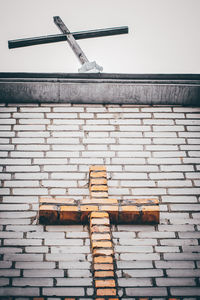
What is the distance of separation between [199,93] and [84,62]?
1.41 m

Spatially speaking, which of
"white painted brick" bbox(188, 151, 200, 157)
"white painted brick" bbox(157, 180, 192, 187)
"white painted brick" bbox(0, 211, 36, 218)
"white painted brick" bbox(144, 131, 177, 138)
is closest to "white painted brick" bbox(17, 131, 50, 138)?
"white painted brick" bbox(0, 211, 36, 218)

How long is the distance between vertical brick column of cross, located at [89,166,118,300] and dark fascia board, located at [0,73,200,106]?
113 centimetres

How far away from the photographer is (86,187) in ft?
9.83

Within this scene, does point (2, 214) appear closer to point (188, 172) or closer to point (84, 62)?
point (188, 172)

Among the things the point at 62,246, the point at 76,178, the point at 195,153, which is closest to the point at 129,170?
the point at 76,178

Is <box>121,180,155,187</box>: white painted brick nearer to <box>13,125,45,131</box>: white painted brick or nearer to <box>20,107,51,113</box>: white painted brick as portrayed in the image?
<box>13,125,45,131</box>: white painted brick

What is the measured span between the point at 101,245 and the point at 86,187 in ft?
2.31

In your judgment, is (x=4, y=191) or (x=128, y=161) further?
(x=128, y=161)

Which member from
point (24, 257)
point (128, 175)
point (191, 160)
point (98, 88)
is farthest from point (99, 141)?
point (24, 257)

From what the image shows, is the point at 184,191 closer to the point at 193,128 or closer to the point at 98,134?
the point at 193,128

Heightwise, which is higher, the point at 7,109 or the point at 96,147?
the point at 7,109

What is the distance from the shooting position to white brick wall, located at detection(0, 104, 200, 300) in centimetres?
244

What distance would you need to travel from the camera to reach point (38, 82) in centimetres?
350

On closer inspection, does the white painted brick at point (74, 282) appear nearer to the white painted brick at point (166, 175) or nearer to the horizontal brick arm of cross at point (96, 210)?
the horizontal brick arm of cross at point (96, 210)
